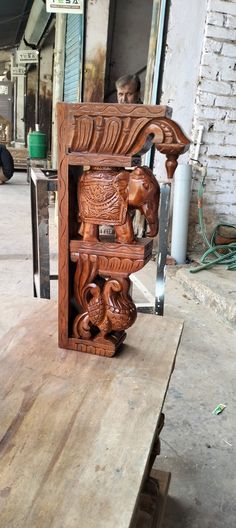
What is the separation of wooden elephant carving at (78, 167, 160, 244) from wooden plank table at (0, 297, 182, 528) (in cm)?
30

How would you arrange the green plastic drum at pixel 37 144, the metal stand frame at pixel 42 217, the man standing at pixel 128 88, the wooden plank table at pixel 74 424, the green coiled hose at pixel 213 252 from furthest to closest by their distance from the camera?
the green plastic drum at pixel 37 144 < the green coiled hose at pixel 213 252 < the man standing at pixel 128 88 < the metal stand frame at pixel 42 217 < the wooden plank table at pixel 74 424

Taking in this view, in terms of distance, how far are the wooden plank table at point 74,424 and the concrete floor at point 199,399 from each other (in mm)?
683

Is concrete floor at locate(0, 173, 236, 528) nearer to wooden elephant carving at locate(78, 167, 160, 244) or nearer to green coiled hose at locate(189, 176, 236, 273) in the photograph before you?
green coiled hose at locate(189, 176, 236, 273)

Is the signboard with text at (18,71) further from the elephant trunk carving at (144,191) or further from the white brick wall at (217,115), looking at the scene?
the elephant trunk carving at (144,191)

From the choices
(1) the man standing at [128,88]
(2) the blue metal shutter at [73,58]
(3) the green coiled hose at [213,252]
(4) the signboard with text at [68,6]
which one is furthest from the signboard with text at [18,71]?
(1) the man standing at [128,88]

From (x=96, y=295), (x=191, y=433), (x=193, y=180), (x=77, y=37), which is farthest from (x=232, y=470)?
(x=77, y=37)

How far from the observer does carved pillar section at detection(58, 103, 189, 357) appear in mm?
910

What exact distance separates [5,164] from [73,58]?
3.28 m

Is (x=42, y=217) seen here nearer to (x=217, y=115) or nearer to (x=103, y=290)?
(x=103, y=290)

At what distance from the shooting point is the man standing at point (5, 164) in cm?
750

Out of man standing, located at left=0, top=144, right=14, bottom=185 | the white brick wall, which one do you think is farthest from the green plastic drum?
the white brick wall

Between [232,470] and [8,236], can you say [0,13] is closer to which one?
[8,236]

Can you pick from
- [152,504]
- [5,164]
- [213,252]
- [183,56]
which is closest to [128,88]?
[183,56]

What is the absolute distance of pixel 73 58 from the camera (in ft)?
16.0
